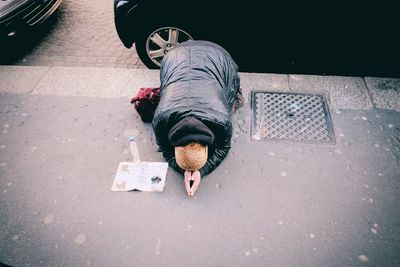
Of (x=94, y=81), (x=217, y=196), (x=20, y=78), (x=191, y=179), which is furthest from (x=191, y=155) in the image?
(x=20, y=78)

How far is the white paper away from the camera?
3170 millimetres

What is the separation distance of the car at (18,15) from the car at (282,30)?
1.71 metres

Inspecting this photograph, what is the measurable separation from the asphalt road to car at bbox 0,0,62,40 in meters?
0.15

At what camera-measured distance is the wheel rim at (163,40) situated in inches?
164

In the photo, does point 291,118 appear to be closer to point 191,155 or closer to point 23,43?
point 191,155

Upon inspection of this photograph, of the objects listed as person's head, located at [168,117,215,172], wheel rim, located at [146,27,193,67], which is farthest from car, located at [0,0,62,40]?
person's head, located at [168,117,215,172]

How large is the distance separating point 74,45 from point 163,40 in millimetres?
2069

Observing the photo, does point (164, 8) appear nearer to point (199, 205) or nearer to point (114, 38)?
point (114, 38)

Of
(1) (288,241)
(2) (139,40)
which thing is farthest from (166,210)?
(2) (139,40)

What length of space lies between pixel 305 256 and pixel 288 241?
18 centimetres

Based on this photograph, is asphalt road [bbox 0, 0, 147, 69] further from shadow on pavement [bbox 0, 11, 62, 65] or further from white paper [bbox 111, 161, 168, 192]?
white paper [bbox 111, 161, 168, 192]

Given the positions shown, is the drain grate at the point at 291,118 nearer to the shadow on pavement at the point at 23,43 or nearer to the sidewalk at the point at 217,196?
the sidewalk at the point at 217,196

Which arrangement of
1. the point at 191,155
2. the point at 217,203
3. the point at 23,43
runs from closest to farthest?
the point at 191,155, the point at 217,203, the point at 23,43

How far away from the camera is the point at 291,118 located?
3738 millimetres
